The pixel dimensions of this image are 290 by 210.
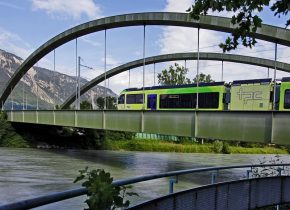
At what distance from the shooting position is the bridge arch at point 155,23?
2086 centimetres

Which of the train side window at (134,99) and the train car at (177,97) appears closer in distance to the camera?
the train car at (177,97)

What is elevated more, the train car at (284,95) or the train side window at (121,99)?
the train car at (284,95)

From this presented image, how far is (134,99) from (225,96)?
15.9 meters

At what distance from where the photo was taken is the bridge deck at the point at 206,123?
18.8 m

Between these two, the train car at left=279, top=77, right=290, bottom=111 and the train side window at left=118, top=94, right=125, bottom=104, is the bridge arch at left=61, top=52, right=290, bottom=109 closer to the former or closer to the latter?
the train side window at left=118, top=94, right=125, bottom=104

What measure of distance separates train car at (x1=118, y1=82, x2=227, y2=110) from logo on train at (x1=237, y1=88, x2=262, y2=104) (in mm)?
1905

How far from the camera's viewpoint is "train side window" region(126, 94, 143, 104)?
45.7m

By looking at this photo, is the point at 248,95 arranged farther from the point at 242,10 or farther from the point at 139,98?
the point at 242,10

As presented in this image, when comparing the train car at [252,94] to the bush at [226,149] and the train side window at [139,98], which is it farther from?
the bush at [226,149]

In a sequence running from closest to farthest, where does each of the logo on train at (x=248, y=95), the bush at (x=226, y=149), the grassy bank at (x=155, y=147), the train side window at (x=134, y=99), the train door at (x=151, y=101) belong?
the logo on train at (x=248, y=95) → the train door at (x=151, y=101) → the train side window at (x=134, y=99) → the grassy bank at (x=155, y=147) → the bush at (x=226, y=149)

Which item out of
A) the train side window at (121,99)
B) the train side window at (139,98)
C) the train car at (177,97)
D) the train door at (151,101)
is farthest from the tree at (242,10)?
the train side window at (121,99)

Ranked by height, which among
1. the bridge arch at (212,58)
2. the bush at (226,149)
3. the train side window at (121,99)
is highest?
the bridge arch at (212,58)

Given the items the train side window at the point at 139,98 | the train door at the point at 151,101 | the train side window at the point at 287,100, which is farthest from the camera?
the train side window at the point at 139,98

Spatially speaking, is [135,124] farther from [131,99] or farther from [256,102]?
[131,99]
